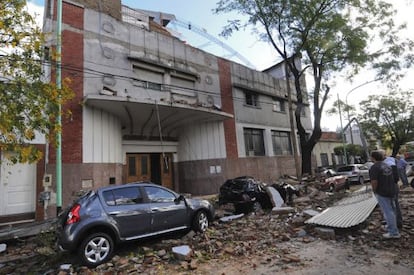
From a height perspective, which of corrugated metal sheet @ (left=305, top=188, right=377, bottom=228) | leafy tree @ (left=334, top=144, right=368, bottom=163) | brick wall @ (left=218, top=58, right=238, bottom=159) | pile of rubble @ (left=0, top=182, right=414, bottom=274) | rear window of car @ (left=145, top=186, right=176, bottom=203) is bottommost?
pile of rubble @ (left=0, top=182, right=414, bottom=274)

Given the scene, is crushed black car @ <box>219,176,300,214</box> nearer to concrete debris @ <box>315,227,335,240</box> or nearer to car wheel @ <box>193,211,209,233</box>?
car wheel @ <box>193,211,209,233</box>

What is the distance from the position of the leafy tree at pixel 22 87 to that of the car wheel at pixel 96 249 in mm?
2326

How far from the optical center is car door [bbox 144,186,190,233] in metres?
6.44

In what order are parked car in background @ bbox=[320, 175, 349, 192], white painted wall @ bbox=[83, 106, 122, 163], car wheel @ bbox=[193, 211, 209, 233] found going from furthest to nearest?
1. parked car in background @ bbox=[320, 175, 349, 192]
2. white painted wall @ bbox=[83, 106, 122, 163]
3. car wheel @ bbox=[193, 211, 209, 233]

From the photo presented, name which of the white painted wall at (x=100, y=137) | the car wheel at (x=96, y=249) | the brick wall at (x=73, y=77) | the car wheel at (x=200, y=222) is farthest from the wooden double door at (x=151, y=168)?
the car wheel at (x=96, y=249)

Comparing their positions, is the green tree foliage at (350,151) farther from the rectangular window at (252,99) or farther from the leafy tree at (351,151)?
the rectangular window at (252,99)

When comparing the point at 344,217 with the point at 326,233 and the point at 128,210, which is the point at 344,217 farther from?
the point at 128,210

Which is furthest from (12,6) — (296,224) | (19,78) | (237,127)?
(237,127)

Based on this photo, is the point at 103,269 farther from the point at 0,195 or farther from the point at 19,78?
the point at 0,195

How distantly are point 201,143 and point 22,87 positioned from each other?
429 inches

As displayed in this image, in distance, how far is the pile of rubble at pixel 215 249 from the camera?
516cm

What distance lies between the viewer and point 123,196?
616 cm

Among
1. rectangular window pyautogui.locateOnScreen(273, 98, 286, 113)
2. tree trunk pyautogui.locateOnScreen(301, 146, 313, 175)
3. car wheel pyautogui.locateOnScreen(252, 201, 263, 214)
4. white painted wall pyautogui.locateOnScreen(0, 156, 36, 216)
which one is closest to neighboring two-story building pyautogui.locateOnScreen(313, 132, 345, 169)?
rectangular window pyautogui.locateOnScreen(273, 98, 286, 113)

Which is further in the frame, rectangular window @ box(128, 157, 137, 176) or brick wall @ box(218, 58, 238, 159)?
brick wall @ box(218, 58, 238, 159)
